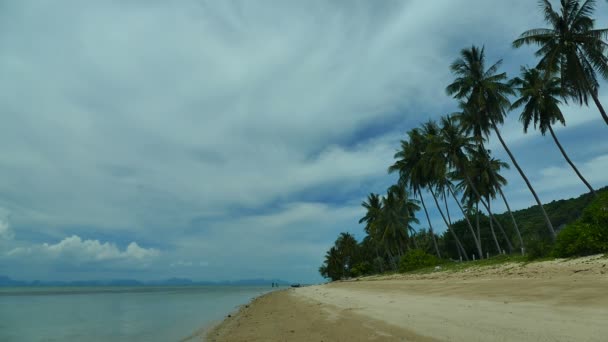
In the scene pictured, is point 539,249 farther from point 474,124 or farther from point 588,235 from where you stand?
point 474,124

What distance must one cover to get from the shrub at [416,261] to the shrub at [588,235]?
67.9 ft

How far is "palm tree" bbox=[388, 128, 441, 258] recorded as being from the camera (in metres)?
41.5

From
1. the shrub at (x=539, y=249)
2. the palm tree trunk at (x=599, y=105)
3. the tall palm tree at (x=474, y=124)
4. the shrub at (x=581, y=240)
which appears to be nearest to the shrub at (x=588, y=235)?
the shrub at (x=581, y=240)

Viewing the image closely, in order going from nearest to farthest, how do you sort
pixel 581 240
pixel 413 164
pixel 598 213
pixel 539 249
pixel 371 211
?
pixel 581 240
pixel 598 213
pixel 539 249
pixel 413 164
pixel 371 211

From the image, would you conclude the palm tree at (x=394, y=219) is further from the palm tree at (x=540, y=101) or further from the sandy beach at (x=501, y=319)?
the sandy beach at (x=501, y=319)

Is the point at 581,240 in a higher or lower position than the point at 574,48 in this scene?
lower

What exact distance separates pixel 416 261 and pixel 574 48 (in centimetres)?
2354

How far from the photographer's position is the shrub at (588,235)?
43.3ft

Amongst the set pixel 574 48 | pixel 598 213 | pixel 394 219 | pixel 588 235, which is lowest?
pixel 588 235

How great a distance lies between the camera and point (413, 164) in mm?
43344

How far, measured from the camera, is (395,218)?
4991 centimetres

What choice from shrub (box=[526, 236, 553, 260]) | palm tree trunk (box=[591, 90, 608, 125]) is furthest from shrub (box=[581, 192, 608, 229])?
palm tree trunk (box=[591, 90, 608, 125])

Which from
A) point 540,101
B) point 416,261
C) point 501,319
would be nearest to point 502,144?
point 540,101

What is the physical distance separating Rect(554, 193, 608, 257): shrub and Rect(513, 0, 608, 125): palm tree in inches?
386
